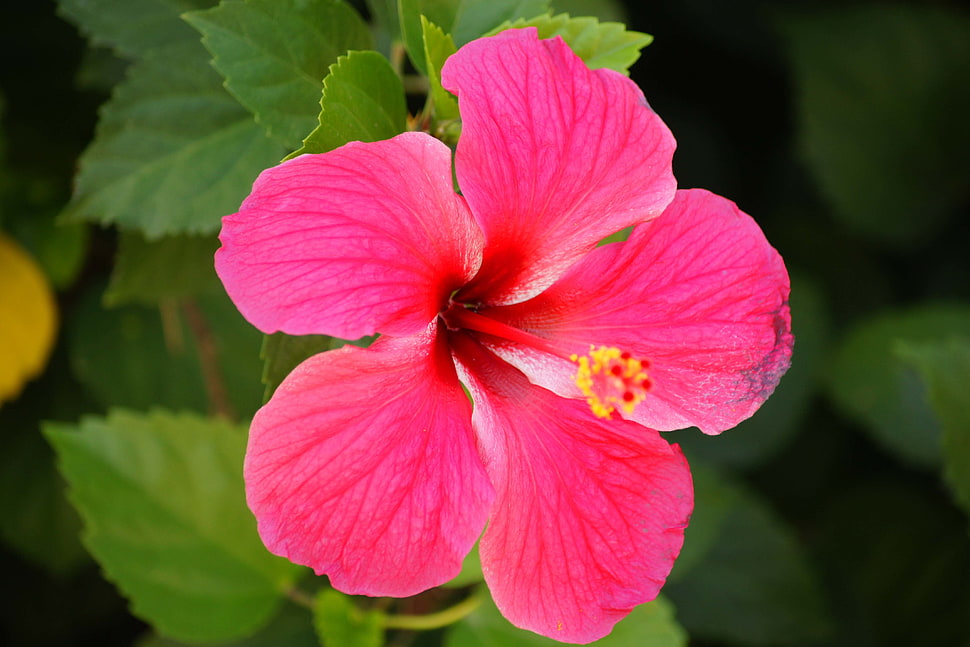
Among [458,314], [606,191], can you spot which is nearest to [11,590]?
[458,314]

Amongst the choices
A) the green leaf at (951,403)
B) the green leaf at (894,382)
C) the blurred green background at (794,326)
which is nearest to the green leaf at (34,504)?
the blurred green background at (794,326)

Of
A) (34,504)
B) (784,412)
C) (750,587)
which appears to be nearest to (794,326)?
(784,412)

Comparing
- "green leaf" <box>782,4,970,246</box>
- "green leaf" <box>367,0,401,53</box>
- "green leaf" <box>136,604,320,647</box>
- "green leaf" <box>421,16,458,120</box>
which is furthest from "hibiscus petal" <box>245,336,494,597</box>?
"green leaf" <box>782,4,970,246</box>

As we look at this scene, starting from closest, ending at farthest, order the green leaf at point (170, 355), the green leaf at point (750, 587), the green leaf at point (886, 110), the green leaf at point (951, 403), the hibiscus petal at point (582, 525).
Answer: the hibiscus petal at point (582, 525)
the green leaf at point (951, 403)
the green leaf at point (170, 355)
the green leaf at point (750, 587)
the green leaf at point (886, 110)

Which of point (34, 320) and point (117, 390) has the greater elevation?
point (34, 320)

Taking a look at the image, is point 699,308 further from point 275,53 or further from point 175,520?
point 175,520

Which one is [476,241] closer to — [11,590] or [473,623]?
[473,623]

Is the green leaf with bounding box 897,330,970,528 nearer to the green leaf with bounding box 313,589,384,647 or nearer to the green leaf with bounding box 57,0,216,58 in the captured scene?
the green leaf with bounding box 313,589,384,647

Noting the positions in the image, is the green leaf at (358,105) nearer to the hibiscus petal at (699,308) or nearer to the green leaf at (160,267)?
the hibiscus petal at (699,308)
